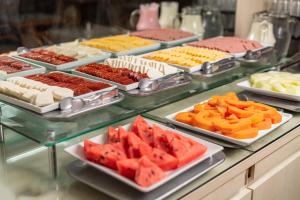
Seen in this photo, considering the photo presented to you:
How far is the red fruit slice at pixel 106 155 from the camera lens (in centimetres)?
86

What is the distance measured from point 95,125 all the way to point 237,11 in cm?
116

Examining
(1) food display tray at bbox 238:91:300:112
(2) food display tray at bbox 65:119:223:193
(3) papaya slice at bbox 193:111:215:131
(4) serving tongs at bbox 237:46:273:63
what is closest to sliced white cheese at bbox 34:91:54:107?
(2) food display tray at bbox 65:119:223:193

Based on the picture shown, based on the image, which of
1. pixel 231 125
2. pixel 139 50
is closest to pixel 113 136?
pixel 231 125

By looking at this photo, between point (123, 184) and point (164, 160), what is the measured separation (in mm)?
103

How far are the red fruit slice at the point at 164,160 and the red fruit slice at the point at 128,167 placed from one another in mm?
41

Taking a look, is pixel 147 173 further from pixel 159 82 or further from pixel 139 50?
pixel 139 50

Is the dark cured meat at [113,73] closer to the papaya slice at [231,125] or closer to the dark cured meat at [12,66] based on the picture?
the dark cured meat at [12,66]

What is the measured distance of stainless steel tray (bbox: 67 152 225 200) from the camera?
33.1 inches

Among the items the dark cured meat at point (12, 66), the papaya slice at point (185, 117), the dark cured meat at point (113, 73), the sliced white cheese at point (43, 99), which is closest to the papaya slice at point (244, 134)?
the papaya slice at point (185, 117)

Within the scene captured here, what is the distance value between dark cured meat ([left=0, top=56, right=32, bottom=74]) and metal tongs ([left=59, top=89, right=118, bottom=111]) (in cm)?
33

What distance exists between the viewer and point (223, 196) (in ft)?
3.27

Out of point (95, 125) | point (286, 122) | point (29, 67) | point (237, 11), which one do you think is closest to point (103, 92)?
point (95, 125)

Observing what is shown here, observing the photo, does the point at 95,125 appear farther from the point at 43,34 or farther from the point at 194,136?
Answer: the point at 43,34

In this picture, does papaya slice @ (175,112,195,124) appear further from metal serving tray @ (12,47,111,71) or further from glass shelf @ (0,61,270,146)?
metal serving tray @ (12,47,111,71)
